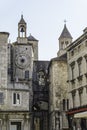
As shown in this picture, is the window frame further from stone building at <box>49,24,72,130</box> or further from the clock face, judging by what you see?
the clock face

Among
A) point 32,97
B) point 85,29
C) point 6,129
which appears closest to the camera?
point 85,29

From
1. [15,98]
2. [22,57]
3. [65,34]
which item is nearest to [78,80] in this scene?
[15,98]

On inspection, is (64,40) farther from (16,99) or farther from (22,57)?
(16,99)

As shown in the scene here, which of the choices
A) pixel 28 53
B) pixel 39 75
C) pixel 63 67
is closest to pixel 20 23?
pixel 28 53

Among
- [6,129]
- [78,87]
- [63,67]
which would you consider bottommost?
[6,129]

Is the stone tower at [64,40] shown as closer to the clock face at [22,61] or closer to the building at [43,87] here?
the building at [43,87]

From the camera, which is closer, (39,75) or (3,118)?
(3,118)

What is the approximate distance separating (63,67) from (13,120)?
36.0ft

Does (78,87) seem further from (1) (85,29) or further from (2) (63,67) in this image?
(2) (63,67)

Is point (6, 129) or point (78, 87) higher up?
point (78, 87)

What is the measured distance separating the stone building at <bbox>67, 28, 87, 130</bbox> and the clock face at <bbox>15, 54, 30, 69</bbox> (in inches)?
1089

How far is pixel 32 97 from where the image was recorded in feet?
232

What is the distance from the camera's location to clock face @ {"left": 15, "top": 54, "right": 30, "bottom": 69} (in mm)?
71500

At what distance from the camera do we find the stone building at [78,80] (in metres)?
38.3
